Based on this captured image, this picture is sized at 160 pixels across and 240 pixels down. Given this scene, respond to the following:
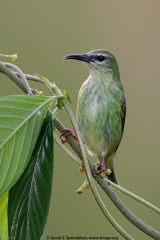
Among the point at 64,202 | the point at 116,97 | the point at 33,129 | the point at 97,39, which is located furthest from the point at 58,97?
the point at 97,39

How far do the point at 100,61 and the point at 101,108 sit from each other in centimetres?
33

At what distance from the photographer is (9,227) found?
41.8 inches

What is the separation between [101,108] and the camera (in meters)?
2.54

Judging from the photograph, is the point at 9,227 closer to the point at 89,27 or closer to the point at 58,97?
the point at 58,97

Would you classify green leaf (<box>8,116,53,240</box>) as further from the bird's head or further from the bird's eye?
the bird's eye

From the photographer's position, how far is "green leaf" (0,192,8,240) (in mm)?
1058

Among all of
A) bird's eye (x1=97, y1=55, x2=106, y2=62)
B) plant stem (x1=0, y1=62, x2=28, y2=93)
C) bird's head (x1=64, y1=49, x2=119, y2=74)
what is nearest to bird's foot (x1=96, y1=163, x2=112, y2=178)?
plant stem (x1=0, y1=62, x2=28, y2=93)

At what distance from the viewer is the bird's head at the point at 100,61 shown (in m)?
2.64

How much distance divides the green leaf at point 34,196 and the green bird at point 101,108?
1.29 meters

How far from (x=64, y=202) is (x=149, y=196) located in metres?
0.65

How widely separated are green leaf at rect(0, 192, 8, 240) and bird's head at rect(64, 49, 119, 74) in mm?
1514

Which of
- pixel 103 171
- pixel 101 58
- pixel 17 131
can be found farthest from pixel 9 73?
pixel 101 58

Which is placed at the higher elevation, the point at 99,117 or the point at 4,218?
the point at 4,218

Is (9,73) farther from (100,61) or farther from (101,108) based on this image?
(100,61)
